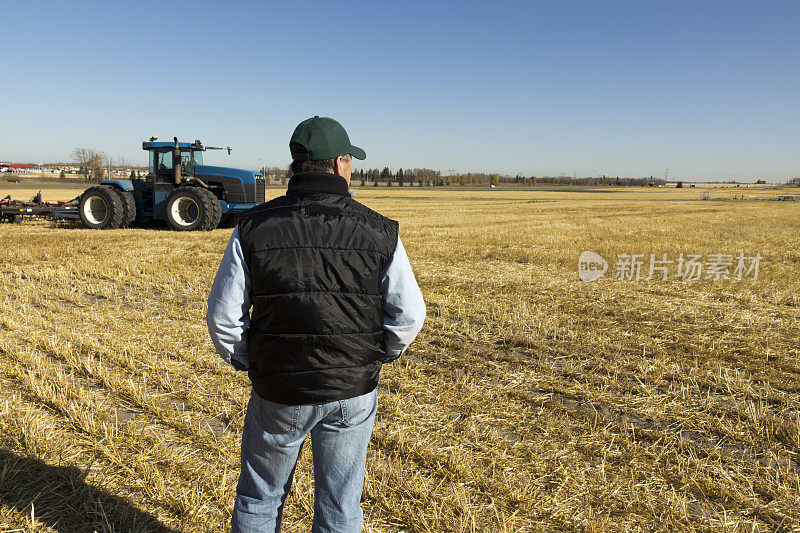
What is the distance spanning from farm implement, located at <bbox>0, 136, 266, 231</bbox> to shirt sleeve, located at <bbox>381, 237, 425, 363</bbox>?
47.2 ft

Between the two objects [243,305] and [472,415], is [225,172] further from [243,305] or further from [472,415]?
[243,305]

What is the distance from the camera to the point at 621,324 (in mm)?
7328

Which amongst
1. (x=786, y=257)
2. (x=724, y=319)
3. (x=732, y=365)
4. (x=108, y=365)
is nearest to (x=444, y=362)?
(x=732, y=365)

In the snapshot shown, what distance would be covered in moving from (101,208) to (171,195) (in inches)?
115

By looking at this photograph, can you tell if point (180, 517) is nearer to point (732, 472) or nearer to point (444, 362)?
point (444, 362)

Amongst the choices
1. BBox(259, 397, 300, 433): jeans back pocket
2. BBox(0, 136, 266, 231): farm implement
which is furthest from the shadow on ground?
BBox(0, 136, 266, 231): farm implement

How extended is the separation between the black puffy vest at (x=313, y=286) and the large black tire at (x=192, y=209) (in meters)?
15.1

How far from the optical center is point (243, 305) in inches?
82.0

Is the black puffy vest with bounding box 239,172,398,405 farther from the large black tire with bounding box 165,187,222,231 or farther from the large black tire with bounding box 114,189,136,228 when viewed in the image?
the large black tire with bounding box 114,189,136,228

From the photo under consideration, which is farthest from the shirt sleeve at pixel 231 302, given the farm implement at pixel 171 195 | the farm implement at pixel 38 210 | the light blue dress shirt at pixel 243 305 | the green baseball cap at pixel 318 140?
the farm implement at pixel 38 210

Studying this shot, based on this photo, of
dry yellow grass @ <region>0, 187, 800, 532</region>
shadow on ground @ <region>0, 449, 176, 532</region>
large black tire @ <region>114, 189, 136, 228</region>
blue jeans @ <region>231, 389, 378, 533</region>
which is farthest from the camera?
large black tire @ <region>114, 189, 136, 228</region>

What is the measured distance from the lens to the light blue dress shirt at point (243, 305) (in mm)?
1971

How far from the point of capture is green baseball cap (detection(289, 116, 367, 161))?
2.02 m

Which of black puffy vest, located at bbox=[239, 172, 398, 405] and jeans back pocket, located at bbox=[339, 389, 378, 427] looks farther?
jeans back pocket, located at bbox=[339, 389, 378, 427]
